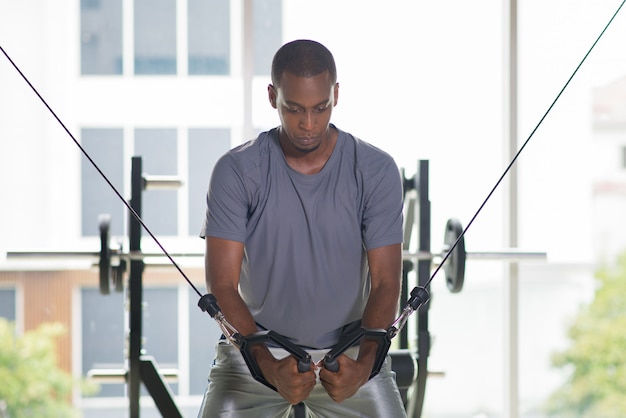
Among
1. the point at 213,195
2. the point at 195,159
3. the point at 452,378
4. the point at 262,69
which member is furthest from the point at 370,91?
the point at 213,195

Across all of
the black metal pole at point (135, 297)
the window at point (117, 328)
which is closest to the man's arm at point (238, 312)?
the black metal pole at point (135, 297)

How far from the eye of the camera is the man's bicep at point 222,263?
169 cm

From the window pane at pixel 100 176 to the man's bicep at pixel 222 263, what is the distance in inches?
51.8

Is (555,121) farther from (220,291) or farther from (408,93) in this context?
(220,291)

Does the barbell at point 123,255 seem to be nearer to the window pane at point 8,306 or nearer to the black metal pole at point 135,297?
the black metal pole at point 135,297

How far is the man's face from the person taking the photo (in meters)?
1.62

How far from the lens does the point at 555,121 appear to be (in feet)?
10.00

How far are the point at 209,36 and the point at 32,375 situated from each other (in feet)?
4.44

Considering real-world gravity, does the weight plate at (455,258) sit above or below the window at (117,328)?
above

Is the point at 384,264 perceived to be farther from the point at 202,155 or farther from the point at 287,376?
the point at 202,155

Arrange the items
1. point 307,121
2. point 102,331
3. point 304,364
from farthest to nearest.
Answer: point 102,331, point 307,121, point 304,364

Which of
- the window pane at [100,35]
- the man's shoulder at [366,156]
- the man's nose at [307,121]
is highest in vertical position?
the window pane at [100,35]

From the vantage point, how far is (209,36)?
2920 mm

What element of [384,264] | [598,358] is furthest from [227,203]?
[598,358]
